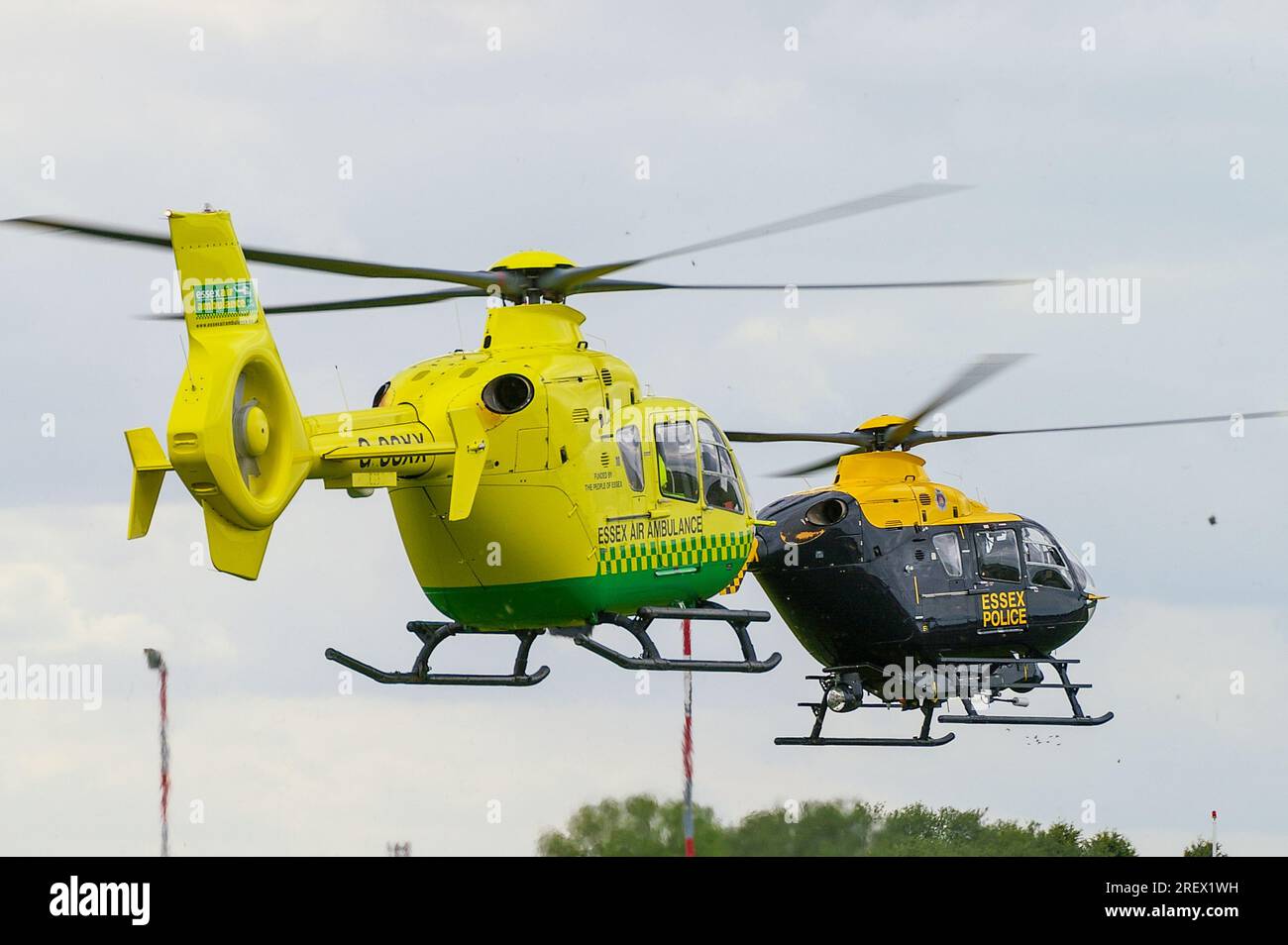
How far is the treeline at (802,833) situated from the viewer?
32.8m

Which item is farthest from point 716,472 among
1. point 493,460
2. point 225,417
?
point 225,417

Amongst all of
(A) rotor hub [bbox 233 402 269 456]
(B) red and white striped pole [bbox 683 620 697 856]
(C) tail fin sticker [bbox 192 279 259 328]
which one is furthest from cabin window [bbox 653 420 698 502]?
(C) tail fin sticker [bbox 192 279 259 328]

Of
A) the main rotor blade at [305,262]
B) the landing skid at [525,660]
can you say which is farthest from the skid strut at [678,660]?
the main rotor blade at [305,262]

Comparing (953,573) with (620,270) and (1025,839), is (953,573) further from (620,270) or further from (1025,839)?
(1025,839)

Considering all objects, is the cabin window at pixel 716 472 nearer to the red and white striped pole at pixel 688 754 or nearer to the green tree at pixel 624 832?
the red and white striped pole at pixel 688 754

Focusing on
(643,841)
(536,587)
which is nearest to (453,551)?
(536,587)

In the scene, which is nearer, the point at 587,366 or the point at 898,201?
the point at 898,201

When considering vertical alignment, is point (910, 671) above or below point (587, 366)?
below

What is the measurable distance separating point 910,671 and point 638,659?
275 inches

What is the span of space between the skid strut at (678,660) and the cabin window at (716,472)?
1169 millimetres

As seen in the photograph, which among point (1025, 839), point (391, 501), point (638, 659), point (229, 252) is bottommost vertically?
point (1025, 839)

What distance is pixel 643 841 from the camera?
32.9m

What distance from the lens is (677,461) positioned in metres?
24.5
